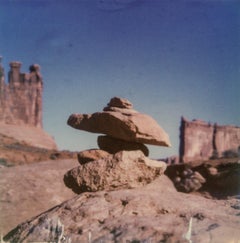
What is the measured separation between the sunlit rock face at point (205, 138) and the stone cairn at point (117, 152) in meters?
86.9

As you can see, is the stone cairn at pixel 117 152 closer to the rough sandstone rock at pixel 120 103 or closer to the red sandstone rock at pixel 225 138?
the rough sandstone rock at pixel 120 103

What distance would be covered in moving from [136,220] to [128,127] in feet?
9.77

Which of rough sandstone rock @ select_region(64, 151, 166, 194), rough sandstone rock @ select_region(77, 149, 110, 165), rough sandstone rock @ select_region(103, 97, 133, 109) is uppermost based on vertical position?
rough sandstone rock @ select_region(103, 97, 133, 109)

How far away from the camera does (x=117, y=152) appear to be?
9.51 meters

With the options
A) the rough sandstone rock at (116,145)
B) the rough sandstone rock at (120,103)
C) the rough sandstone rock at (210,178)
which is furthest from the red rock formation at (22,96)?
the rough sandstone rock at (120,103)

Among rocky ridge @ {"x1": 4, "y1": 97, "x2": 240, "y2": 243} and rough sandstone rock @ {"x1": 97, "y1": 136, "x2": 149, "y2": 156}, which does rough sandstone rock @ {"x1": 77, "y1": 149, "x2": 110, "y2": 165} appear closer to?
rocky ridge @ {"x1": 4, "y1": 97, "x2": 240, "y2": 243}

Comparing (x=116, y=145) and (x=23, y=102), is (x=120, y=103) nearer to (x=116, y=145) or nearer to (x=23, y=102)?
(x=116, y=145)

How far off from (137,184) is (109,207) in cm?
178

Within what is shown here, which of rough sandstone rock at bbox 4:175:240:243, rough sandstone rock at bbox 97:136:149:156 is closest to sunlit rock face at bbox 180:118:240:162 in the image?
rough sandstone rock at bbox 97:136:149:156

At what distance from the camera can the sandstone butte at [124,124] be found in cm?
929

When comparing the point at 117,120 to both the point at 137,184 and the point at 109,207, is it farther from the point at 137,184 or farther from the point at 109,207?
the point at 109,207

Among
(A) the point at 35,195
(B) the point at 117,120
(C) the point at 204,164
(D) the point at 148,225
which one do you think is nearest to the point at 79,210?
(D) the point at 148,225

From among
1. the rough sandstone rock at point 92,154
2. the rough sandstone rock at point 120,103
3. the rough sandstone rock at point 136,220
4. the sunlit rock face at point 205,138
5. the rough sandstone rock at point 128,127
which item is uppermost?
the rough sandstone rock at point 120,103

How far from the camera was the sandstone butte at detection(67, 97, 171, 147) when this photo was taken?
30.5 ft
